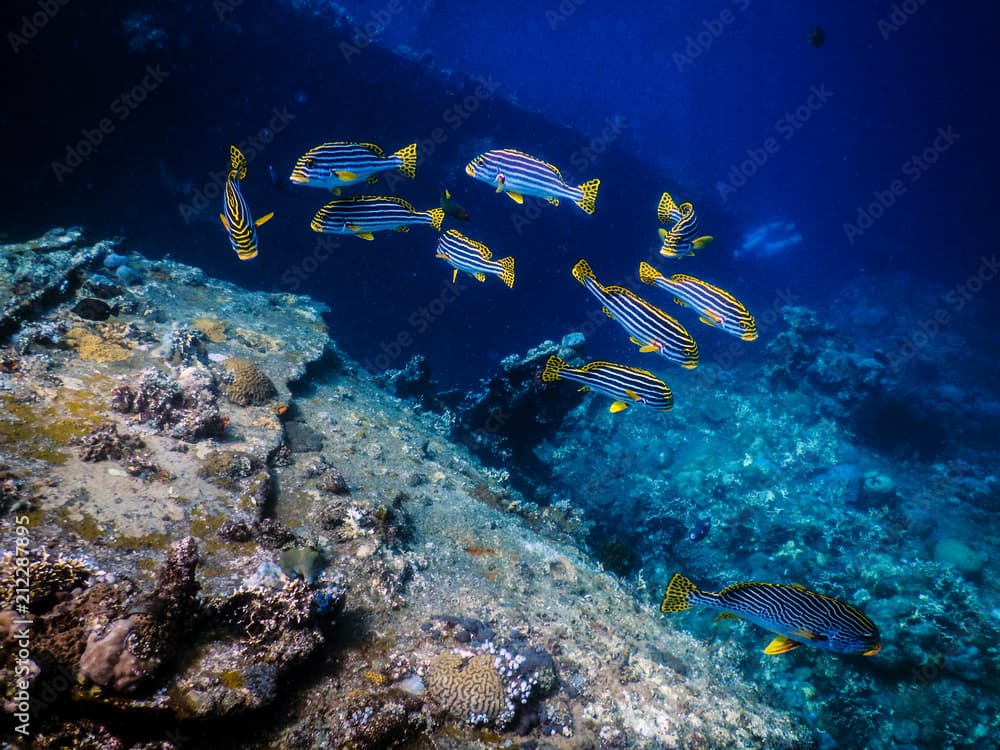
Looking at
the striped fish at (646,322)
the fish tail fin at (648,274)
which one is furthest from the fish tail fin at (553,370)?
the fish tail fin at (648,274)

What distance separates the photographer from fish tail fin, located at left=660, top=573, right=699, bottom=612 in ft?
12.0

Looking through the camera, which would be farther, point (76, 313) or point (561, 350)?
point (561, 350)

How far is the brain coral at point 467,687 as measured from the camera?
2.93 m

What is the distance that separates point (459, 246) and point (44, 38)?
1315 centimetres

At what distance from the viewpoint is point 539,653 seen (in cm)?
357

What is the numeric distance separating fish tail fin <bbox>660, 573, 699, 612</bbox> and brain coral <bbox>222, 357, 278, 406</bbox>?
195 inches

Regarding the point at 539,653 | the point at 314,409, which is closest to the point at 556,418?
the point at 314,409

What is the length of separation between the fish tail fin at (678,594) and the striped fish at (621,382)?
1.61 m

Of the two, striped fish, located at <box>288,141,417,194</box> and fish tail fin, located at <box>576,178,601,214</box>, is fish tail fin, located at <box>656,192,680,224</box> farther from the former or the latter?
striped fish, located at <box>288,141,417,194</box>

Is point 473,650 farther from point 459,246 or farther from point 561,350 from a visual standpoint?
point 561,350

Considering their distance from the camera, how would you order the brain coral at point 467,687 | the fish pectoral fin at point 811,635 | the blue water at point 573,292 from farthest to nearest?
the blue water at point 573,292 < the fish pectoral fin at point 811,635 < the brain coral at point 467,687

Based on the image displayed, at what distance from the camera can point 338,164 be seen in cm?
467

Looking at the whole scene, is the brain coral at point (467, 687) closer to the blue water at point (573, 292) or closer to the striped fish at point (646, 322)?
the striped fish at point (646, 322)

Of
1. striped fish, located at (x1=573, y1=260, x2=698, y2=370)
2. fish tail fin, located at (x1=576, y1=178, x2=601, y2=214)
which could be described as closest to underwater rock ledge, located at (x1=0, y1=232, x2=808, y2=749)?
striped fish, located at (x1=573, y1=260, x2=698, y2=370)
